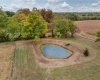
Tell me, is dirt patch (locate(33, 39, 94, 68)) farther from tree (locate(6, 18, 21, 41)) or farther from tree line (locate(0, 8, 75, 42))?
tree (locate(6, 18, 21, 41))

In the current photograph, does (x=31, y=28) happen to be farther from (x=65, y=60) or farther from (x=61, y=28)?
(x=65, y=60)

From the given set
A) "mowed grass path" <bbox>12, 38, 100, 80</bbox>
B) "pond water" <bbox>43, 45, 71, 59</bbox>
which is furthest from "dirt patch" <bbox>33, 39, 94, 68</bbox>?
"pond water" <bbox>43, 45, 71, 59</bbox>

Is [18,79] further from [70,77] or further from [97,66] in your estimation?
[97,66]

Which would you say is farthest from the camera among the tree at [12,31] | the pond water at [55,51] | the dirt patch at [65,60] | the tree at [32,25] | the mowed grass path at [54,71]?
the tree at [12,31]

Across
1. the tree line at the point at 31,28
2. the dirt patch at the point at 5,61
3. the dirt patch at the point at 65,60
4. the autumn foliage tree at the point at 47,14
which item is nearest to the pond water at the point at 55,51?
the dirt patch at the point at 65,60

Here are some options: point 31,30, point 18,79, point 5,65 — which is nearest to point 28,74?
point 18,79

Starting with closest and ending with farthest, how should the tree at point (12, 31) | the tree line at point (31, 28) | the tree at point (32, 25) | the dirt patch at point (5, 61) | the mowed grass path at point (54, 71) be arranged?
the mowed grass path at point (54, 71)
the dirt patch at point (5, 61)
the tree at point (32, 25)
the tree line at point (31, 28)
the tree at point (12, 31)

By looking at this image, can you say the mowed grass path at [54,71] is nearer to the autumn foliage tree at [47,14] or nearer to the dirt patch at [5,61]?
the dirt patch at [5,61]
